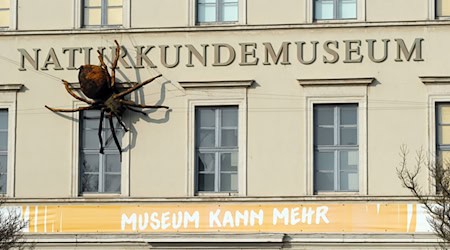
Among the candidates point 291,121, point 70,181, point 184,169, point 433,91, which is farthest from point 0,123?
point 433,91

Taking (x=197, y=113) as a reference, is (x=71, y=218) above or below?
below

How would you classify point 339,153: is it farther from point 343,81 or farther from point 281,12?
point 281,12

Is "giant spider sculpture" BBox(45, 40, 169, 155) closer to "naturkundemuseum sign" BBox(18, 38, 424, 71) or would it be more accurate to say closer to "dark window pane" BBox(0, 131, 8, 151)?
"naturkundemuseum sign" BBox(18, 38, 424, 71)

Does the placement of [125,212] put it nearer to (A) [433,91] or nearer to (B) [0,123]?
(B) [0,123]

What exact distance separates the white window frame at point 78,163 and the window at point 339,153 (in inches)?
155

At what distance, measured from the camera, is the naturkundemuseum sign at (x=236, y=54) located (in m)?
32.1

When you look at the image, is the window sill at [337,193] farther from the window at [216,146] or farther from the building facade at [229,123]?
the window at [216,146]

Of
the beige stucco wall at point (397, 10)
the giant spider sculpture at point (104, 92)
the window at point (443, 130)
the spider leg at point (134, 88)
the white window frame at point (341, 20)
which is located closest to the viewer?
the window at point (443, 130)

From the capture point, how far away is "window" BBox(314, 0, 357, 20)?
107 ft

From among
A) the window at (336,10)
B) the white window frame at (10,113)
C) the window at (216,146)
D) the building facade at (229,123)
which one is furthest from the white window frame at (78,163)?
the window at (336,10)

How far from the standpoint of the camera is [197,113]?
32.7 metres

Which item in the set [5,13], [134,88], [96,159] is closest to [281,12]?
[134,88]

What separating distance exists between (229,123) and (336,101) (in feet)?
7.62

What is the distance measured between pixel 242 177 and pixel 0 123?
5.42m
